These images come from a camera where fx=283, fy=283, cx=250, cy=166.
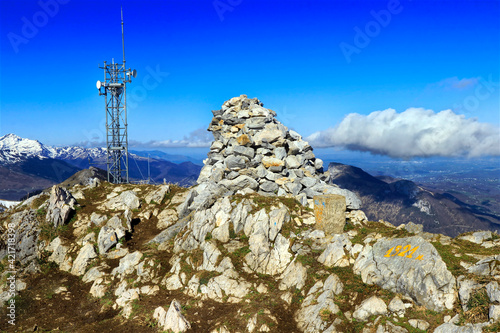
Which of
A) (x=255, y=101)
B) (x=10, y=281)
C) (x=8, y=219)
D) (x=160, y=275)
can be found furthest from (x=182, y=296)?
(x=255, y=101)

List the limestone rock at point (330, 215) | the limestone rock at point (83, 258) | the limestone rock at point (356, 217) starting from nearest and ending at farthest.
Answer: the limestone rock at point (330, 215) → the limestone rock at point (356, 217) → the limestone rock at point (83, 258)

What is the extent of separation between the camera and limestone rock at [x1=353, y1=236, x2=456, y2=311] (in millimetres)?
14070

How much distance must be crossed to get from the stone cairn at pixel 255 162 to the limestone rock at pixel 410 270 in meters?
8.61

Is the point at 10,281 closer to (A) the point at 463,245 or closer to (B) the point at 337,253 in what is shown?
(B) the point at 337,253

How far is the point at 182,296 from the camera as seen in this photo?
65.0ft

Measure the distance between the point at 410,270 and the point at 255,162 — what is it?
18647 millimetres

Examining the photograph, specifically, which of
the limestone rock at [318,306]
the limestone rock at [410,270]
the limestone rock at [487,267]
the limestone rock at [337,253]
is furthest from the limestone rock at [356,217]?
the limestone rock at [487,267]

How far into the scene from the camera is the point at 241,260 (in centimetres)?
2133

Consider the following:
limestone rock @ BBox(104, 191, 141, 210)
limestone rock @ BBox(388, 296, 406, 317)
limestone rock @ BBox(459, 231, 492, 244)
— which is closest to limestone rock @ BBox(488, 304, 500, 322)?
limestone rock @ BBox(388, 296, 406, 317)

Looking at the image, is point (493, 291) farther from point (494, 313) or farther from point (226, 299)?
point (226, 299)

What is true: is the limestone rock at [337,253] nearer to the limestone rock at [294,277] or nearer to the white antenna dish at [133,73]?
the limestone rock at [294,277]

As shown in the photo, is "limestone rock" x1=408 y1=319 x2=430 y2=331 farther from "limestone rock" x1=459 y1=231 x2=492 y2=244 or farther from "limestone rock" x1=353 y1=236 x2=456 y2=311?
"limestone rock" x1=459 y1=231 x2=492 y2=244

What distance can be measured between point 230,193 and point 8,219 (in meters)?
23.3

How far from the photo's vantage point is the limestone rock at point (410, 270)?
46.2 feet
